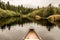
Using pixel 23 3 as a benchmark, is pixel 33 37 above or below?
below

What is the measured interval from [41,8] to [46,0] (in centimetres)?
17

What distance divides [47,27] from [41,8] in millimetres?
416

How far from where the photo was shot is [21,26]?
2.85 metres

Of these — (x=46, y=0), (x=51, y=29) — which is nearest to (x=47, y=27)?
(x=51, y=29)

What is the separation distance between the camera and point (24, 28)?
9.09ft

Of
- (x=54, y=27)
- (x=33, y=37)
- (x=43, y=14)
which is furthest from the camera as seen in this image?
Result: (x=43, y=14)

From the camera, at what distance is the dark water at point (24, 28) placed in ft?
8.83

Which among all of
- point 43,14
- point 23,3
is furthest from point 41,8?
point 23,3

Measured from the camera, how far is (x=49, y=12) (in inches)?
121

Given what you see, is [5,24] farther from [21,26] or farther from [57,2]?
[57,2]

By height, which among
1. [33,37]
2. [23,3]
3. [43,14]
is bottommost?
[33,37]

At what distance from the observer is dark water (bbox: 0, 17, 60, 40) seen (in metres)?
2.69

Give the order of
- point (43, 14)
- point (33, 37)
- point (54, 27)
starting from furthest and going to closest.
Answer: point (43, 14), point (54, 27), point (33, 37)

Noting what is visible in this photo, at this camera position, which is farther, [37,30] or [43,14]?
[43,14]
